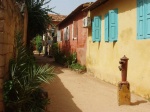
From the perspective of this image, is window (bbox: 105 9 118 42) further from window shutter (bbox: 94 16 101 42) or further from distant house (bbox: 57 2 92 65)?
distant house (bbox: 57 2 92 65)

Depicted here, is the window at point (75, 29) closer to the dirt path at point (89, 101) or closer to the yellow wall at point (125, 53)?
the yellow wall at point (125, 53)

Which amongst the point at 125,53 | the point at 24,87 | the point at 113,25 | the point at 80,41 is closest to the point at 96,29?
the point at 113,25

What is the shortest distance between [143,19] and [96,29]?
439 centimetres

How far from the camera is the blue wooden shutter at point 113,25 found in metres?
9.35

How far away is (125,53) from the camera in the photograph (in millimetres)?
8633

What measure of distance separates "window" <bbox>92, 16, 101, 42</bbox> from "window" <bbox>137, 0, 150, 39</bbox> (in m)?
3.77

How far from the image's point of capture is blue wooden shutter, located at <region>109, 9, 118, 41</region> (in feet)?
30.7

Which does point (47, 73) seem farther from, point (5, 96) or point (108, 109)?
point (108, 109)

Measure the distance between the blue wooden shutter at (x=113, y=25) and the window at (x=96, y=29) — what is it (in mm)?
1554

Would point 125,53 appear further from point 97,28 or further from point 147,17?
point 97,28

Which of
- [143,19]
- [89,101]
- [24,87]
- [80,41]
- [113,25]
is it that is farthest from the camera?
[80,41]

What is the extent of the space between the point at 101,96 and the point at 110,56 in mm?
2722

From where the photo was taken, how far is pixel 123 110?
19.8ft

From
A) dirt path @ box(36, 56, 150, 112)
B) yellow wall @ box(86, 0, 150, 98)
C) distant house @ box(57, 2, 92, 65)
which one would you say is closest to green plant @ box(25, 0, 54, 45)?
distant house @ box(57, 2, 92, 65)
